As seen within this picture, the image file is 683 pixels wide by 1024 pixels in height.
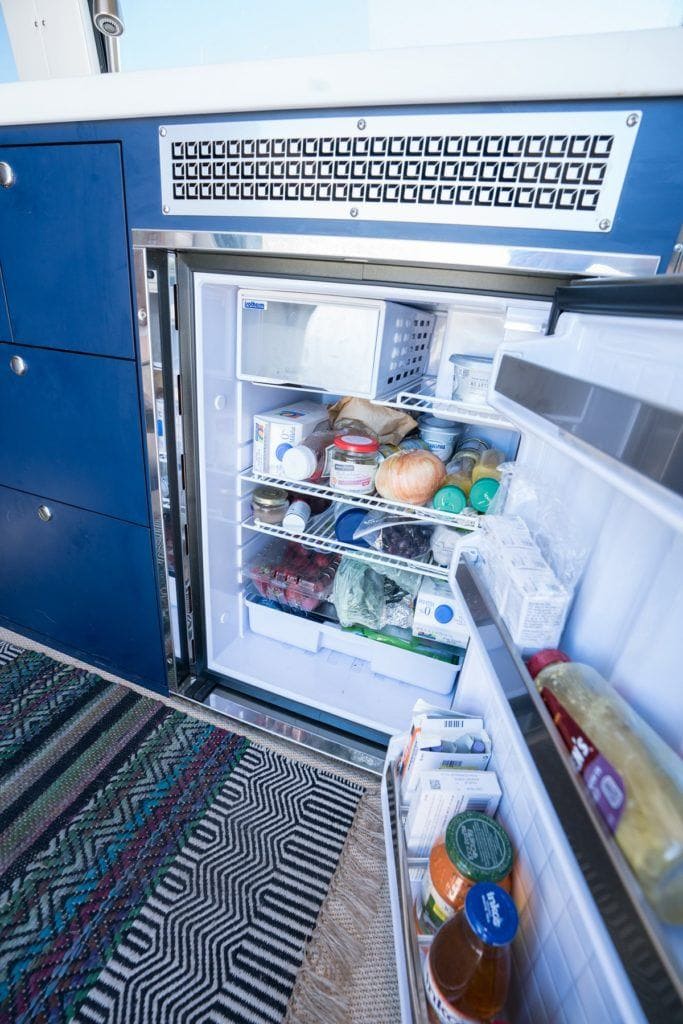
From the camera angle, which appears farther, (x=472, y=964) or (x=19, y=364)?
(x=19, y=364)

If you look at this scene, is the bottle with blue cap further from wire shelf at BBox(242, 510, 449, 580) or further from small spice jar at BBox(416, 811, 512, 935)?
wire shelf at BBox(242, 510, 449, 580)

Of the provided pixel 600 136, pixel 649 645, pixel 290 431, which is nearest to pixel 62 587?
pixel 290 431

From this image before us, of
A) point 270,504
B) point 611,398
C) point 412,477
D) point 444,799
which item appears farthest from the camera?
point 270,504

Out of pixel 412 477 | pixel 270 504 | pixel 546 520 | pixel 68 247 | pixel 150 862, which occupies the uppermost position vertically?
pixel 68 247

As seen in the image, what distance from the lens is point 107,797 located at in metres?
1.18

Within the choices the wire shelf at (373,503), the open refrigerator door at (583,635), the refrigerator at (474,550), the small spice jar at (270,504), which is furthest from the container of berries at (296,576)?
the open refrigerator door at (583,635)

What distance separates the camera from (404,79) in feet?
2.17

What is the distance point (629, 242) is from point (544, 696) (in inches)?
24.4

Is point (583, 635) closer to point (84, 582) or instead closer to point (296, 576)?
point (296, 576)

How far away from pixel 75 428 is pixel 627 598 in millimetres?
1248

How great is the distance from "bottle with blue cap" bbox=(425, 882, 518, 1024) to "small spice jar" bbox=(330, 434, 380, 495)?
819mm

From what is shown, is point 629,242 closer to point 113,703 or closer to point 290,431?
point 290,431

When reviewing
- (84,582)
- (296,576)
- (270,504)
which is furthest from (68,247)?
(296,576)

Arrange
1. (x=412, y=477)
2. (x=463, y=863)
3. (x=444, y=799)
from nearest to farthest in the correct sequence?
(x=463, y=863)
(x=444, y=799)
(x=412, y=477)
